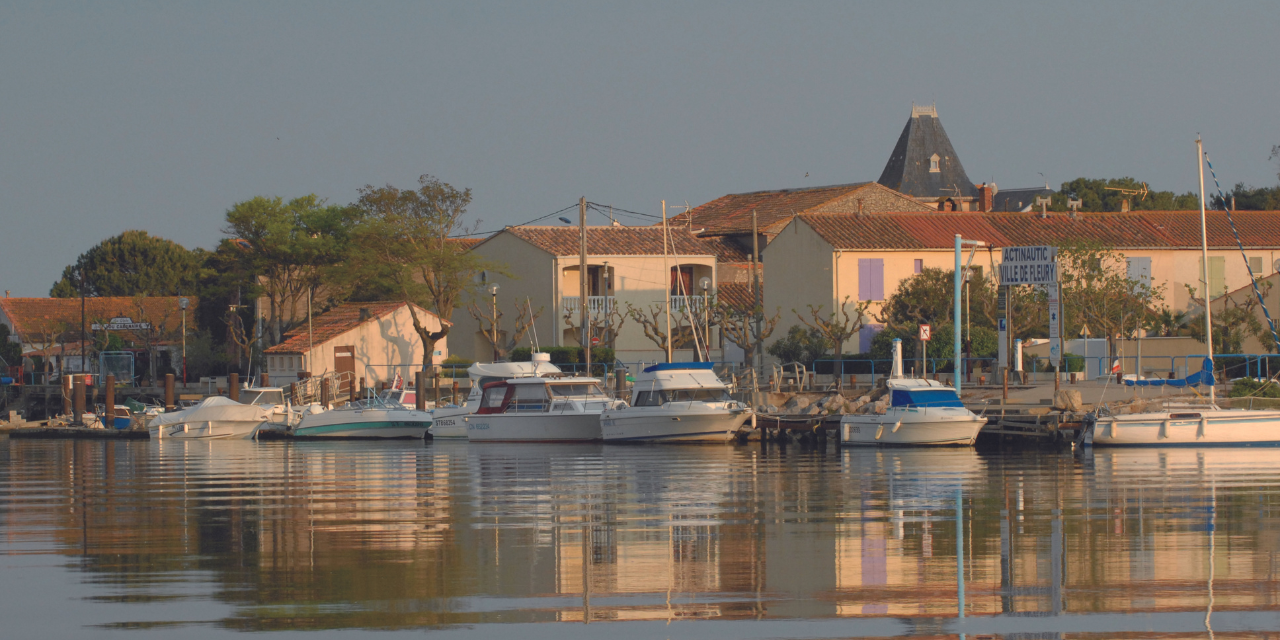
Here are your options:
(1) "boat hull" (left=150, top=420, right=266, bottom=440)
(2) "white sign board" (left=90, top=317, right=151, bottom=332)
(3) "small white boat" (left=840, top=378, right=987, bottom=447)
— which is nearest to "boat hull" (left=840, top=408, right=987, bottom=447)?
(3) "small white boat" (left=840, top=378, right=987, bottom=447)

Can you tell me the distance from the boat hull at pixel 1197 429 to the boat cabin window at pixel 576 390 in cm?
1487

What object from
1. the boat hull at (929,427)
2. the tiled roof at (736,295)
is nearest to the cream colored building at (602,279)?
the tiled roof at (736,295)

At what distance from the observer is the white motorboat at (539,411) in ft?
133

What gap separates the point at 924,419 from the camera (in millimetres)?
35656

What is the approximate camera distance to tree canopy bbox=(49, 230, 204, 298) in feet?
318

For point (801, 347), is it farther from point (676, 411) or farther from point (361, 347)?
point (361, 347)

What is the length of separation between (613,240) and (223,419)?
2014 cm

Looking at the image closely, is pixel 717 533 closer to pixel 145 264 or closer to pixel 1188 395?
pixel 1188 395

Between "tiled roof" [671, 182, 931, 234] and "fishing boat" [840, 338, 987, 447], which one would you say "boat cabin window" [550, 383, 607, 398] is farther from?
"tiled roof" [671, 182, 931, 234]

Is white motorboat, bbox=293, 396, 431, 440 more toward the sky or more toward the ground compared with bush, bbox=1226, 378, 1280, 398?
more toward the ground

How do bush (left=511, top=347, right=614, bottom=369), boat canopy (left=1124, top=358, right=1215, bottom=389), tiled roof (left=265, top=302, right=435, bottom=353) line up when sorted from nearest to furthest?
boat canopy (left=1124, top=358, right=1215, bottom=389) < bush (left=511, top=347, right=614, bottom=369) < tiled roof (left=265, top=302, right=435, bottom=353)

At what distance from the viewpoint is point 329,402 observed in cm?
5078

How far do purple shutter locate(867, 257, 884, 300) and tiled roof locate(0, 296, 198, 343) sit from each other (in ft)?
115

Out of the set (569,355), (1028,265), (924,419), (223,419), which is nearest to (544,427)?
(924,419)
